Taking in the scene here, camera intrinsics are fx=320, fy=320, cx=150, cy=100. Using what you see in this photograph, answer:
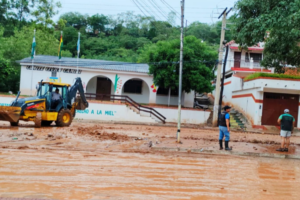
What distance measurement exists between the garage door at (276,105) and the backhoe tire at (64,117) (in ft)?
57.7

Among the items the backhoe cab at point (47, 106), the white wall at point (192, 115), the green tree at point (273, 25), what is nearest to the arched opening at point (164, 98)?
the white wall at point (192, 115)

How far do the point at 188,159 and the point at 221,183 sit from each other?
3.19 metres

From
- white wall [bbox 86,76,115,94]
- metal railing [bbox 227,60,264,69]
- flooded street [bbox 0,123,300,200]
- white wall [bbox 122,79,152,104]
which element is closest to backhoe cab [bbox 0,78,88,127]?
flooded street [bbox 0,123,300,200]

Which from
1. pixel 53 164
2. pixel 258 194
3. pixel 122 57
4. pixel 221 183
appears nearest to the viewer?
pixel 258 194

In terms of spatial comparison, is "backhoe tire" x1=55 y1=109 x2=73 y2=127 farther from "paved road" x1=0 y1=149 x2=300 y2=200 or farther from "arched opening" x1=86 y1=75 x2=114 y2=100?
"arched opening" x1=86 y1=75 x2=114 y2=100

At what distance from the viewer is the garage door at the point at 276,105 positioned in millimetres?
28797

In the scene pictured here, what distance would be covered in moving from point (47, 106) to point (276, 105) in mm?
20007

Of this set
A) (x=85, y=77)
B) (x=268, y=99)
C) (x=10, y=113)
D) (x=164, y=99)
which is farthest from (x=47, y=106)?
(x=268, y=99)

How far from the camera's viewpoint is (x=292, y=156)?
476 inches

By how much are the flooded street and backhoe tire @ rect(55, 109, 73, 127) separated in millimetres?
7571

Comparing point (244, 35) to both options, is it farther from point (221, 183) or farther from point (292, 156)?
point (221, 183)

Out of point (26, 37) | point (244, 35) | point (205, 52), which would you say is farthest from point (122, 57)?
point (244, 35)

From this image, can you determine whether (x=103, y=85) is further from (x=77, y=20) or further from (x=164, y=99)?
(x=77, y=20)

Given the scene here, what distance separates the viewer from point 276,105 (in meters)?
28.8
